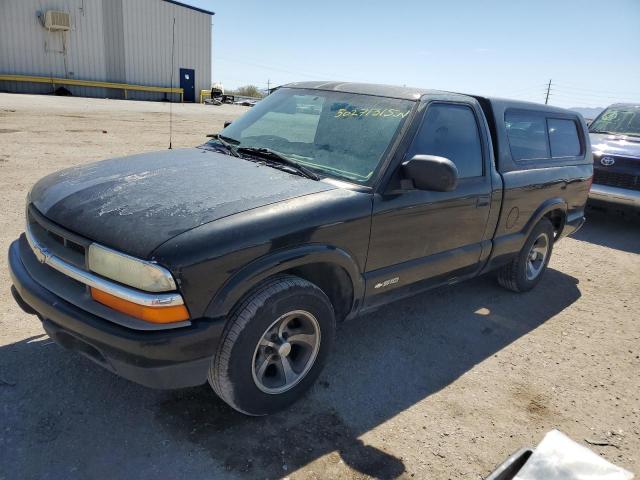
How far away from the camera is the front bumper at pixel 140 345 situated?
219 centimetres

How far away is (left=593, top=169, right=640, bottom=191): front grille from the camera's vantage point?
7.60 metres

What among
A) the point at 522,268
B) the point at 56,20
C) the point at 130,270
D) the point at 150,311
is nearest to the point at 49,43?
the point at 56,20

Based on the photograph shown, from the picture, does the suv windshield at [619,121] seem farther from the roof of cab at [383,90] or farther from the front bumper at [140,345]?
the front bumper at [140,345]

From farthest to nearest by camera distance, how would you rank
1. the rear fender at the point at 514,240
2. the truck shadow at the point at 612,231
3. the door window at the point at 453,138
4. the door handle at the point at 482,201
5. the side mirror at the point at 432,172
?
1. the truck shadow at the point at 612,231
2. the rear fender at the point at 514,240
3. the door handle at the point at 482,201
4. the door window at the point at 453,138
5. the side mirror at the point at 432,172

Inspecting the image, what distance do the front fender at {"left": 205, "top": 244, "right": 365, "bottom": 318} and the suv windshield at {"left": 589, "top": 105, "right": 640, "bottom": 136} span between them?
813 cm

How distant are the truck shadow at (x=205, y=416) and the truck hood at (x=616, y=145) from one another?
567 centimetres

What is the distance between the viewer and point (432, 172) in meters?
2.89

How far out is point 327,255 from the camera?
2740 mm

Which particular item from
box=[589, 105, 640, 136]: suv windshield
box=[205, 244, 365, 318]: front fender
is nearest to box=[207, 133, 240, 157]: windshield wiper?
box=[205, 244, 365, 318]: front fender

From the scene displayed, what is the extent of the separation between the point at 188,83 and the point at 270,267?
123 feet

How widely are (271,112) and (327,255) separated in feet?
5.48

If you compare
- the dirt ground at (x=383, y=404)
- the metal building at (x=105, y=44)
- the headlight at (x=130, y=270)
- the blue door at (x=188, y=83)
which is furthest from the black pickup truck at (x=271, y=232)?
the blue door at (x=188, y=83)

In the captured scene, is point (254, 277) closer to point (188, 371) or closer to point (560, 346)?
point (188, 371)

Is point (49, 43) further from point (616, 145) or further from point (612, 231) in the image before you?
point (612, 231)
